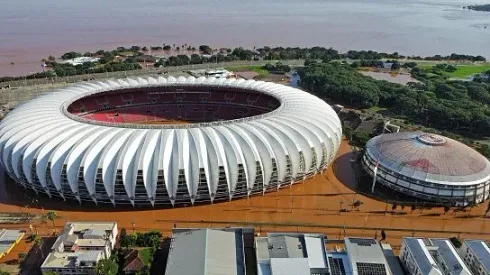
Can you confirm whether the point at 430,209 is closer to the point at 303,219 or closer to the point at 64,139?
the point at 303,219

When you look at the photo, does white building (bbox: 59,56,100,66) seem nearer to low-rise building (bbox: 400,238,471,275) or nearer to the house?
the house

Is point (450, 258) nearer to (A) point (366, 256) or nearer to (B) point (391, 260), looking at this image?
(B) point (391, 260)

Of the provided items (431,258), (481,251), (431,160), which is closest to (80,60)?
(431,160)

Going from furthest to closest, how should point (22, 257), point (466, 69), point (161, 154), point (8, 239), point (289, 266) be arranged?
point (466, 69) < point (161, 154) < point (8, 239) < point (22, 257) < point (289, 266)

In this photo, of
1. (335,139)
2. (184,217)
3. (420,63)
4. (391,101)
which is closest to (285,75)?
(391,101)

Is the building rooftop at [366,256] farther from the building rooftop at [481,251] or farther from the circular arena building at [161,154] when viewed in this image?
the circular arena building at [161,154]

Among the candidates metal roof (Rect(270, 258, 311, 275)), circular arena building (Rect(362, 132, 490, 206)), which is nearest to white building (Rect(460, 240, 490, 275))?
Answer: circular arena building (Rect(362, 132, 490, 206))
